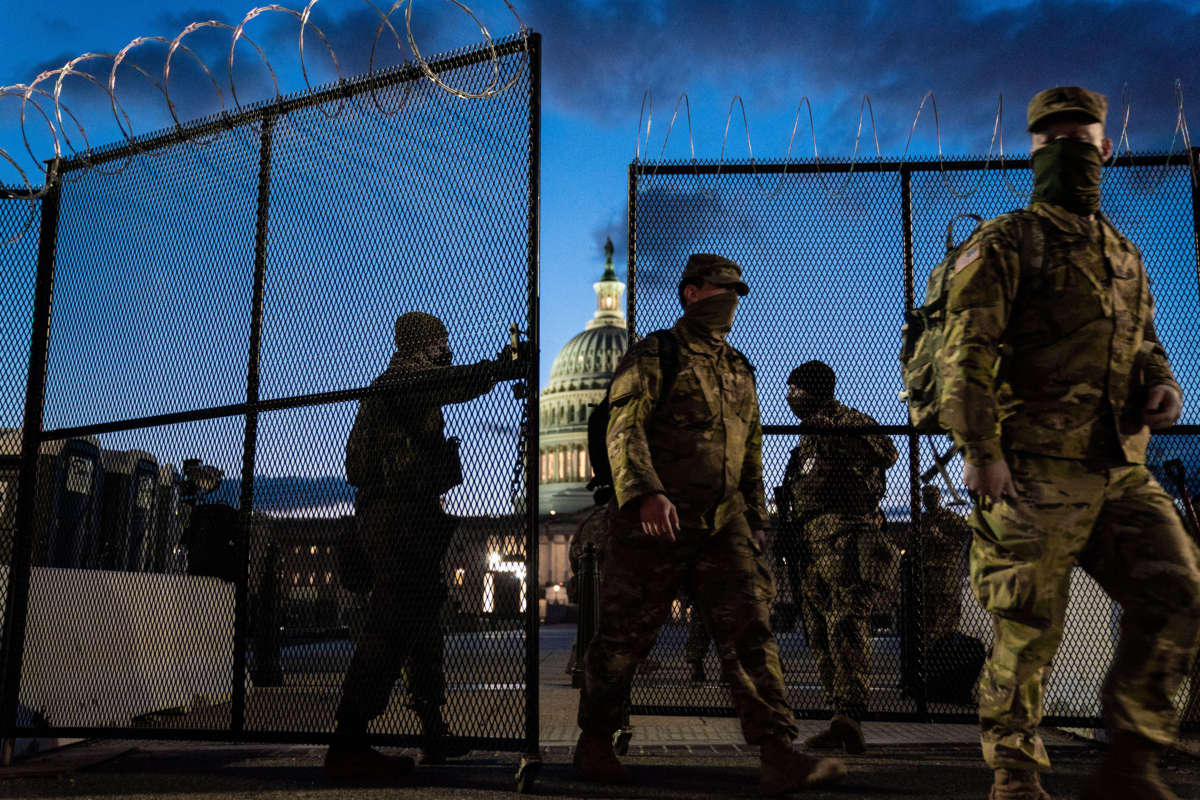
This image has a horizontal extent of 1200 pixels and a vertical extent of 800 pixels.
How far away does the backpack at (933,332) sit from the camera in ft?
11.2

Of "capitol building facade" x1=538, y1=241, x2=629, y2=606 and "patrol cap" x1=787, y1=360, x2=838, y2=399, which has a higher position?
"capitol building facade" x1=538, y1=241, x2=629, y2=606

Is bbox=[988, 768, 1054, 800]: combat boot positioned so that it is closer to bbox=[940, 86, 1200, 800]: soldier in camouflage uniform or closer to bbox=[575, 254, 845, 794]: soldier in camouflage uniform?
bbox=[940, 86, 1200, 800]: soldier in camouflage uniform

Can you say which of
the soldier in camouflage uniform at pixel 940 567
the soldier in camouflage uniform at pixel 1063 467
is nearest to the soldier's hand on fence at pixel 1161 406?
the soldier in camouflage uniform at pixel 1063 467

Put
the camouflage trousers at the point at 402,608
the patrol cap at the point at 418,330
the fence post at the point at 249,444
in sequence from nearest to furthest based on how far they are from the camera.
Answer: the camouflage trousers at the point at 402,608 < the patrol cap at the point at 418,330 < the fence post at the point at 249,444

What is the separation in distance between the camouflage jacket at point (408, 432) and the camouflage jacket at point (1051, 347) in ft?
6.93

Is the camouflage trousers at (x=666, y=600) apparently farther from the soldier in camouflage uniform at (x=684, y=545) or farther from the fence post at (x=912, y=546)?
the fence post at (x=912, y=546)

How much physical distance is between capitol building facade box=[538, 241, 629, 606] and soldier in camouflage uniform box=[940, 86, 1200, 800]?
249 ft

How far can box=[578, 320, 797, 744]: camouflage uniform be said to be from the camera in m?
4.12

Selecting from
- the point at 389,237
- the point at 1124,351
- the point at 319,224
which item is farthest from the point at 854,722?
the point at 319,224

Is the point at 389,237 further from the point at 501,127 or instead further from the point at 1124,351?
the point at 1124,351

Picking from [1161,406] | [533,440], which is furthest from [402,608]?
[1161,406]

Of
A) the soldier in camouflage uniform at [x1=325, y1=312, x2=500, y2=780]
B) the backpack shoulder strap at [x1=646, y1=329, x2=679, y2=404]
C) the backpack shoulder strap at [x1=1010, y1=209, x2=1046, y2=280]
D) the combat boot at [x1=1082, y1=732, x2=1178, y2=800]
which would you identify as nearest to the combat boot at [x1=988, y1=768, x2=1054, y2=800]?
the combat boot at [x1=1082, y1=732, x2=1178, y2=800]

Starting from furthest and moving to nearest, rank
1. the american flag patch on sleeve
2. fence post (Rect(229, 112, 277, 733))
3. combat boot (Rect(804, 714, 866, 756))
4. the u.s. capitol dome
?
the u.s. capitol dome, combat boot (Rect(804, 714, 866, 756)), fence post (Rect(229, 112, 277, 733)), the american flag patch on sleeve

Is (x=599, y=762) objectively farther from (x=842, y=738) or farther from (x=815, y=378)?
(x=815, y=378)
